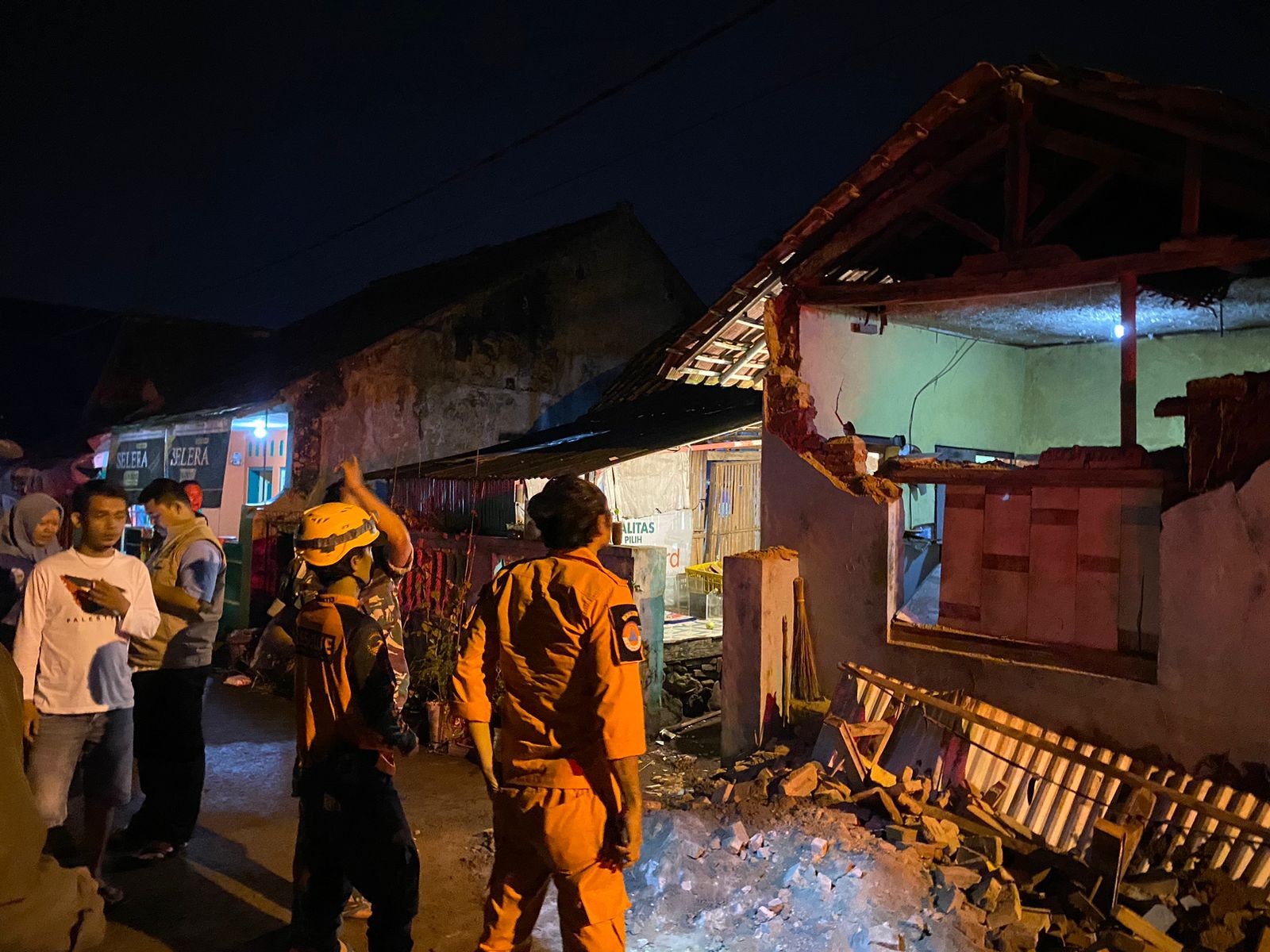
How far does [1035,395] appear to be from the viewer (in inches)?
449

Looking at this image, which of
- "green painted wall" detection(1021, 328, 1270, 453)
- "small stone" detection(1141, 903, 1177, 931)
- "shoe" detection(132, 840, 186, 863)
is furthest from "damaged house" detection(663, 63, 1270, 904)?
"shoe" detection(132, 840, 186, 863)

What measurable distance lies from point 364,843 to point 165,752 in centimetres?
260

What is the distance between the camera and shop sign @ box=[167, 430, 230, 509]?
1562 centimetres

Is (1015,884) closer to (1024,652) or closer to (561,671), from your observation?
(1024,652)

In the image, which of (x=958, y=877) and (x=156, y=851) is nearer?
(x=958, y=877)

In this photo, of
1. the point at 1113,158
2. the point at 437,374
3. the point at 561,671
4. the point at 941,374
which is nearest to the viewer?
the point at 561,671

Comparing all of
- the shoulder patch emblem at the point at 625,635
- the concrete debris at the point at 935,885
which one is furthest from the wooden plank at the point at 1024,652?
the shoulder patch emblem at the point at 625,635

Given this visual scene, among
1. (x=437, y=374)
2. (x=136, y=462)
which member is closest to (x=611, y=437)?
(x=437, y=374)

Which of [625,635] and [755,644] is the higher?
[625,635]

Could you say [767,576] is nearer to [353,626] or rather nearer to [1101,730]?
[1101,730]

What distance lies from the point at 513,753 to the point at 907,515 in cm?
733

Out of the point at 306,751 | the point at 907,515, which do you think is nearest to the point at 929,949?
the point at 306,751

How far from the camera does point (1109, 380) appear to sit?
10.8 m

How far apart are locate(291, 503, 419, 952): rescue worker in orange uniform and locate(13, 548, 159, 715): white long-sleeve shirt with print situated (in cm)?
149
